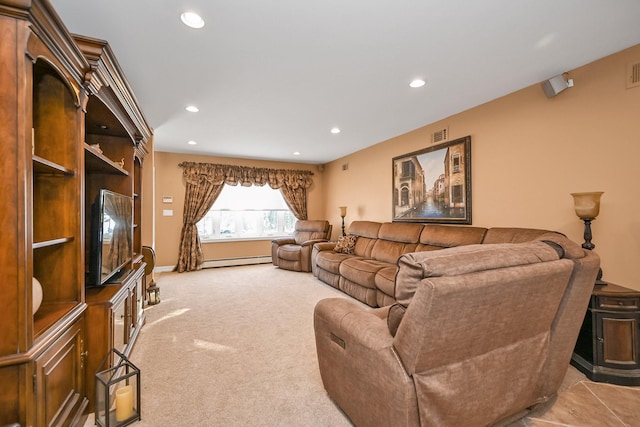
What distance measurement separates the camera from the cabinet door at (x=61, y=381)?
1163 millimetres

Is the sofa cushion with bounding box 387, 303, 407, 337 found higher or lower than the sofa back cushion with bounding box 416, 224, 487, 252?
lower

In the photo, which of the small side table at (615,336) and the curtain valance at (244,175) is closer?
the small side table at (615,336)

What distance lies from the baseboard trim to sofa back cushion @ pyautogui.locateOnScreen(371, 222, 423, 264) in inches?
120

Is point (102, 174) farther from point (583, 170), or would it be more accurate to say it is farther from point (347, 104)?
point (583, 170)

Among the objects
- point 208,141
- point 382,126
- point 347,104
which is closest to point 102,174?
point 208,141

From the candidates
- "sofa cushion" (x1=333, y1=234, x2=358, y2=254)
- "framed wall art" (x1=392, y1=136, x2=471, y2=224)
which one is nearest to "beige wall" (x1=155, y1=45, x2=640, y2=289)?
"framed wall art" (x1=392, y1=136, x2=471, y2=224)

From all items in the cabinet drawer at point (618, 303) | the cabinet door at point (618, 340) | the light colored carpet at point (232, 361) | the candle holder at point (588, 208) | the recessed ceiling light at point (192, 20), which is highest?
the recessed ceiling light at point (192, 20)

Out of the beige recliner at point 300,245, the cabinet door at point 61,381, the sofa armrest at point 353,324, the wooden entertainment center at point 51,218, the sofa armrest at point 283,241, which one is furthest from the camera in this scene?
the sofa armrest at point 283,241

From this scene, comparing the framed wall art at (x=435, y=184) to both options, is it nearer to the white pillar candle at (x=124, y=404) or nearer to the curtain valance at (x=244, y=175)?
the curtain valance at (x=244, y=175)

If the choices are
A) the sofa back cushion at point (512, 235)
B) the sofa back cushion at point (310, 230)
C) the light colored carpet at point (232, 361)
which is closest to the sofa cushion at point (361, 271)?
the light colored carpet at point (232, 361)

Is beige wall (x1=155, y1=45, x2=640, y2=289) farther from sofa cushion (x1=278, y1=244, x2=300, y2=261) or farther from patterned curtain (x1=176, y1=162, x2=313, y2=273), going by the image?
patterned curtain (x1=176, y1=162, x2=313, y2=273)

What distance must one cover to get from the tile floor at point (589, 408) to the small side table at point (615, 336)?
0.26 feet

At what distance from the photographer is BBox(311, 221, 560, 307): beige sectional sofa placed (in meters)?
3.02

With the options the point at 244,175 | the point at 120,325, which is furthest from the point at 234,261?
the point at 120,325
